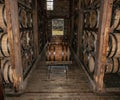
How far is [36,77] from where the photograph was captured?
498cm

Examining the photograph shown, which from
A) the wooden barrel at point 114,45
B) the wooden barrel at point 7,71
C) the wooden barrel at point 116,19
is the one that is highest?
the wooden barrel at point 116,19

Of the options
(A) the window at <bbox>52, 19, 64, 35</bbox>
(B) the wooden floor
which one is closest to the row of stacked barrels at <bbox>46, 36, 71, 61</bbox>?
(B) the wooden floor

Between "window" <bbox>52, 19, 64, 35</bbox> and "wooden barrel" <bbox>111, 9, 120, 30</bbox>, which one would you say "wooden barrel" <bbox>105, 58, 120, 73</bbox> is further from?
"window" <bbox>52, 19, 64, 35</bbox>

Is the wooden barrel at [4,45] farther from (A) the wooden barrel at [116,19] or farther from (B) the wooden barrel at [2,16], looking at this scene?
(A) the wooden barrel at [116,19]

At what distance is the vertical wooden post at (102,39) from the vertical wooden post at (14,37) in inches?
82.2

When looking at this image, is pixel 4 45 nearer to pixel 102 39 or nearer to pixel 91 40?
pixel 102 39

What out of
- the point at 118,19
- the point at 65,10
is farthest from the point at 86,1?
the point at 65,10

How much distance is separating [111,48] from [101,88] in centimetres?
111

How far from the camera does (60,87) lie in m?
4.21

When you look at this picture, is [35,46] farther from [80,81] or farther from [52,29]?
[52,29]

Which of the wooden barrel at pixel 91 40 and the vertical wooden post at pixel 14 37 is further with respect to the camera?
the wooden barrel at pixel 91 40

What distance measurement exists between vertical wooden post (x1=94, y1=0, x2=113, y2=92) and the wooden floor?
0.39 m

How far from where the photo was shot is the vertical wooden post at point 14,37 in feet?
10.7

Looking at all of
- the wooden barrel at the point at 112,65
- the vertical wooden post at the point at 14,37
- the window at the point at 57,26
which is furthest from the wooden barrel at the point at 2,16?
the window at the point at 57,26
